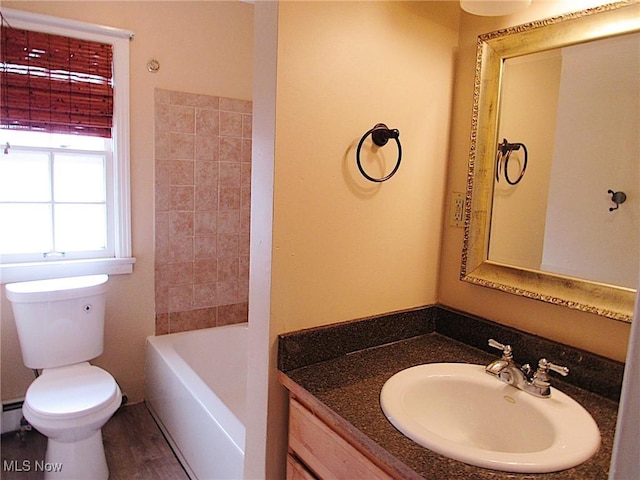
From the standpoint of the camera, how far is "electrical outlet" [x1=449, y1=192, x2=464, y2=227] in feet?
4.85

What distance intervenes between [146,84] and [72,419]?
1746mm

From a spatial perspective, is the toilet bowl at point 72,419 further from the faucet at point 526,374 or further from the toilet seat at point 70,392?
the faucet at point 526,374

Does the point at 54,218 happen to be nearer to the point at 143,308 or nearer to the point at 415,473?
the point at 143,308

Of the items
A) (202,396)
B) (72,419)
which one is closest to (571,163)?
(202,396)

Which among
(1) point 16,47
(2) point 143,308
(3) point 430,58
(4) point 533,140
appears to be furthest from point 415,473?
(1) point 16,47

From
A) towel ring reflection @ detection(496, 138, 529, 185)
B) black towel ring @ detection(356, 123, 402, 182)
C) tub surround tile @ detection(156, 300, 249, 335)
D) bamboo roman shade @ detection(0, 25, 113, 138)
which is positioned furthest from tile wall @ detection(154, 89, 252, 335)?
towel ring reflection @ detection(496, 138, 529, 185)

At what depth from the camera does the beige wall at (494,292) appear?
3.76 ft

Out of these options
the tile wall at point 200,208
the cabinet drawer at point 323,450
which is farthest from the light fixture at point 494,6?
the tile wall at point 200,208

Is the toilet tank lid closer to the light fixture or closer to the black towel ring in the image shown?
the black towel ring

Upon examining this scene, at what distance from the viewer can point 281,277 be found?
1.20 meters

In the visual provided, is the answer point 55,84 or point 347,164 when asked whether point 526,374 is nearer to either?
point 347,164

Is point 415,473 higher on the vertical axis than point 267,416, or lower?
higher

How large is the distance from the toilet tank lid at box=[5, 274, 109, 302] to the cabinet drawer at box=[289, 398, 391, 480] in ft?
4.96

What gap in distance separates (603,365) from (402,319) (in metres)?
0.56
